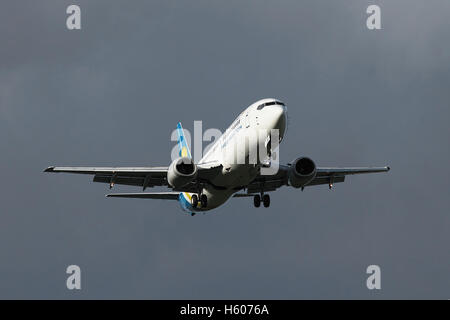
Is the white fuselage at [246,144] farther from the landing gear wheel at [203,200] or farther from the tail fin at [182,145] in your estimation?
the tail fin at [182,145]

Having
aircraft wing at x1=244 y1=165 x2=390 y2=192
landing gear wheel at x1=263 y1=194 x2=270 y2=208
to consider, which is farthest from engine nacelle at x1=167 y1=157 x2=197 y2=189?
landing gear wheel at x1=263 y1=194 x2=270 y2=208

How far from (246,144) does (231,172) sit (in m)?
2.90

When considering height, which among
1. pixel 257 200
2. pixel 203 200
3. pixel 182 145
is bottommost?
pixel 203 200

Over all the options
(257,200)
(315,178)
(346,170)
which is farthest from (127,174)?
(346,170)

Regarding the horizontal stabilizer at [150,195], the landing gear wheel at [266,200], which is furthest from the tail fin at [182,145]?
the landing gear wheel at [266,200]

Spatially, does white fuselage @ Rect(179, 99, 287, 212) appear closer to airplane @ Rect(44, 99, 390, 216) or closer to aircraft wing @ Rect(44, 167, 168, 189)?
airplane @ Rect(44, 99, 390, 216)

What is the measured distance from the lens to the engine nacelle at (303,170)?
5912cm

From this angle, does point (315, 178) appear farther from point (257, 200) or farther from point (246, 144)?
point (246, 144)

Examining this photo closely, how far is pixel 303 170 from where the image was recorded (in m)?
59.4

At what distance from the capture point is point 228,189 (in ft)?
195
